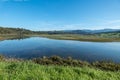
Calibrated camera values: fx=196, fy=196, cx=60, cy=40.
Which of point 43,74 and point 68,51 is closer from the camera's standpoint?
point 43,74

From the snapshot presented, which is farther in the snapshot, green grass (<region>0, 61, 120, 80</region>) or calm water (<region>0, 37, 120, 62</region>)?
calm water (<region>0, 37, 120, 62</region>)

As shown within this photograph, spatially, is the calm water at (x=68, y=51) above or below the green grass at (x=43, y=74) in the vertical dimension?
below

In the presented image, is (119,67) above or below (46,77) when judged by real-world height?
below

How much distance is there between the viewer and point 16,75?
8.16 m

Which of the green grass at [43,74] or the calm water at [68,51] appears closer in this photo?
the green grass at [43,74]

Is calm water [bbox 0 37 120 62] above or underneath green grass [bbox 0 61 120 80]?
underneath

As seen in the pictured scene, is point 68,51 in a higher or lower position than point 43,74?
lower

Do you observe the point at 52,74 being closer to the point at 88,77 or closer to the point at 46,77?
the point at 46,77

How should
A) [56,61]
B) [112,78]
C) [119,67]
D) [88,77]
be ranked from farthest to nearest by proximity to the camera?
[56,61] → [119,67] → [112,78] → [88,77]

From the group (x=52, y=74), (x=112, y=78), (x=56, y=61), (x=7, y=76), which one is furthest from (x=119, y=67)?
(x=7, y=76)

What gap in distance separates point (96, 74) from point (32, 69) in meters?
3.15

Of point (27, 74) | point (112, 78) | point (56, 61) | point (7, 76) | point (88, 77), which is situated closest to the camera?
point (7, 76)

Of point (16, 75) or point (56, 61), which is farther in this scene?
point (56, 61)

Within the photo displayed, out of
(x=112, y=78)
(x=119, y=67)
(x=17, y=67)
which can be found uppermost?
(x=17, y=67)
